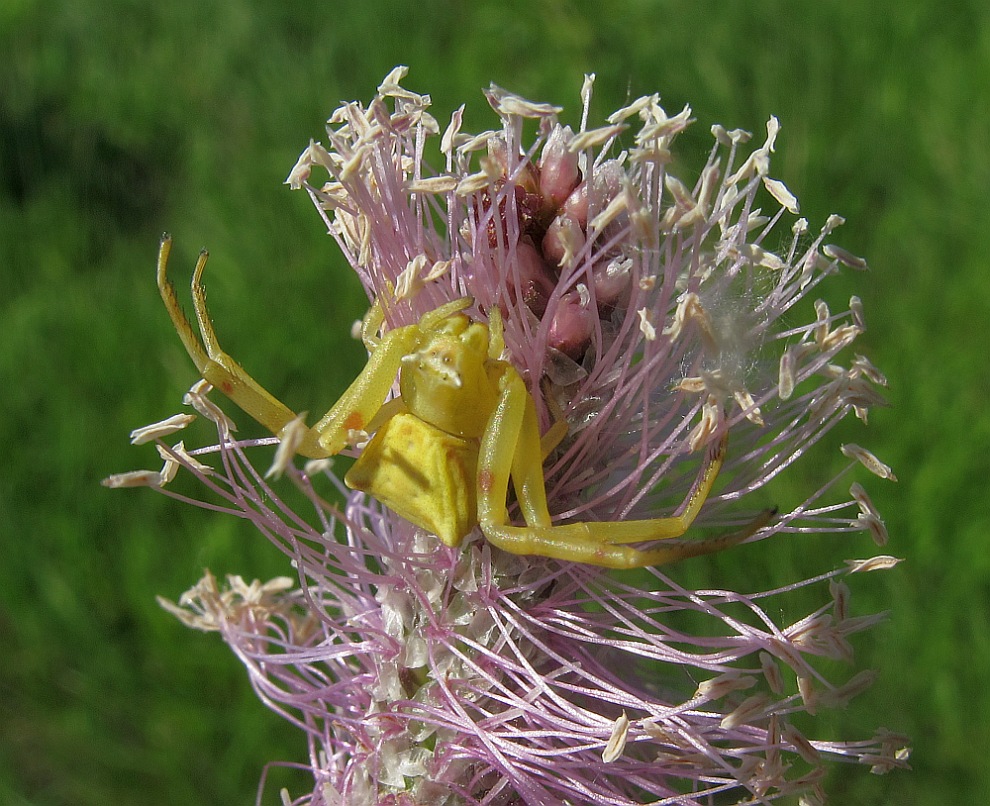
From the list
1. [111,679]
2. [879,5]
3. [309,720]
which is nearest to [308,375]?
[111,679]

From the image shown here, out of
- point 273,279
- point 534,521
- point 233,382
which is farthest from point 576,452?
point 273,279

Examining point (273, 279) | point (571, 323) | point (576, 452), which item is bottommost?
point (273, 279)

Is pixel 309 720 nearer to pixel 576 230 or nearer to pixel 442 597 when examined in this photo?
pixel 442 597

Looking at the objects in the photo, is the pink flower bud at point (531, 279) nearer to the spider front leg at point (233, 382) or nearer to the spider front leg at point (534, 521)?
the spider front leg at point (534, 521)

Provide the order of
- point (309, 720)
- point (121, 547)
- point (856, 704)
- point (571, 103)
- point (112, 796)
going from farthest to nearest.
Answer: point (571, 103), point (121, 547), point (112, 796), point (856, 704), point (309, 720)

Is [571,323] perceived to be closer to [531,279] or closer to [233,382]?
[531,279]

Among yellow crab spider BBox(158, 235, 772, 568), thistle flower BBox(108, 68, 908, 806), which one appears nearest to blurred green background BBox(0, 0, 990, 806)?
thistle flower BBox(108, 68, 908, 806)

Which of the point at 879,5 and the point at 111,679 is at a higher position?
the point at 879,5
